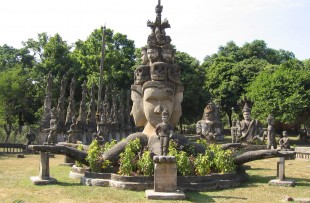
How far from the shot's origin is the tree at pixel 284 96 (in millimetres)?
36156

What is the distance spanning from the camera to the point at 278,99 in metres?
37.2

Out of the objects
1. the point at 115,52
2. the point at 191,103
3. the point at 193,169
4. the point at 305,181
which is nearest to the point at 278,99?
the point at 191,103

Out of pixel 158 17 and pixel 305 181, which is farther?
pixel 158 17

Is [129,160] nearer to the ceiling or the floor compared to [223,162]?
nearer to the ceiling

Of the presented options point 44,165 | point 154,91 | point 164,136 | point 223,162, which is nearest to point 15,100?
point 154,91

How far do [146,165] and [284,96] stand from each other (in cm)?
2826

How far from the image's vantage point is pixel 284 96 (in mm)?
37625

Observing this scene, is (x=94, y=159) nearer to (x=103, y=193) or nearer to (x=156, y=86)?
(x=103, y=193)

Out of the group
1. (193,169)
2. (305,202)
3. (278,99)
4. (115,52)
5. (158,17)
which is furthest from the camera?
(115,52)

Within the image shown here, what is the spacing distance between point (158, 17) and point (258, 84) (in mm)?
26889

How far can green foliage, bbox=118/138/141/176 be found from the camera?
12.5 meters

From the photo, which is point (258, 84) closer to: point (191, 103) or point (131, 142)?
point (191, 103)

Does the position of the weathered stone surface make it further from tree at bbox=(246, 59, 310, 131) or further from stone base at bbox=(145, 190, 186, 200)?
tree at bbox=(246, 59, 310, 131)

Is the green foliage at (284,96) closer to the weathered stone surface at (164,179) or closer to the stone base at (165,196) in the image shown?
the weathered stone surface at (164,179)
